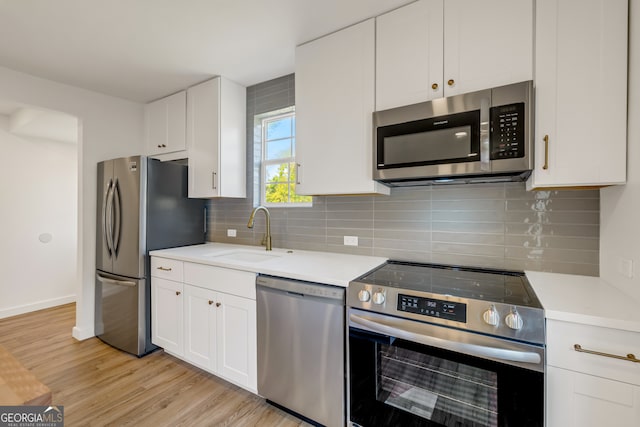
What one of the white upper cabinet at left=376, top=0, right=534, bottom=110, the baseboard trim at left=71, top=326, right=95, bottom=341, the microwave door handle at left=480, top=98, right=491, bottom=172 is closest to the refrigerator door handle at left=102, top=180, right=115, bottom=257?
the baseboard trim at left=71, top=326, right=95, bottom=341

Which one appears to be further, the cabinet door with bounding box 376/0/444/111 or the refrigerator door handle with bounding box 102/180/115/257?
the refrigerator door handle with bounding box 102/180/115/257

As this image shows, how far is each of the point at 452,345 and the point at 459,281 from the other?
0.38 meters

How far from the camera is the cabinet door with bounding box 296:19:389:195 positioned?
5.90 feet

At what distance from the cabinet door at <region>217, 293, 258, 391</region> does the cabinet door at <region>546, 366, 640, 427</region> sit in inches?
59.4

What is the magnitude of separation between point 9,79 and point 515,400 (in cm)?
406

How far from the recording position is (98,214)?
9.39ft

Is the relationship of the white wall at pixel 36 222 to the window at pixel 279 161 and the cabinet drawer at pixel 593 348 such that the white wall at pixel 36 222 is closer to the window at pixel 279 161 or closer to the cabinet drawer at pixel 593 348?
the window at pixel 279 161

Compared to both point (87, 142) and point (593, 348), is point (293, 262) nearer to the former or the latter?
point (593, 348)

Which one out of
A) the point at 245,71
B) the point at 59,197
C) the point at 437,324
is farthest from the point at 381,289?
the point at 59,197

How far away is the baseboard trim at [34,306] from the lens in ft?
11.2

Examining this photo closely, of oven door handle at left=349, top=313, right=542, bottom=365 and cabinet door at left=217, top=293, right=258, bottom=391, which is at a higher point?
oven door handle at left=349, top=313, right=542, bottom=365

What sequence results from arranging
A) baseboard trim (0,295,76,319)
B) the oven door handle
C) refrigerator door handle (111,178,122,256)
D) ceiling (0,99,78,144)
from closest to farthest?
the oven door handle
refrigerator door handle (111,178,122,256)
ceiling (0,99,78,144)
baseboard trim (0,295,76,319)

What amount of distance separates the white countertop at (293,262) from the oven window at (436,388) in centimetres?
44

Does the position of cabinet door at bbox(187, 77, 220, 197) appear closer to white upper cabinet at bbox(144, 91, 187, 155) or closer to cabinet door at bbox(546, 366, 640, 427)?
white upper cabinet at bbox(144, 91, 187, 155)
